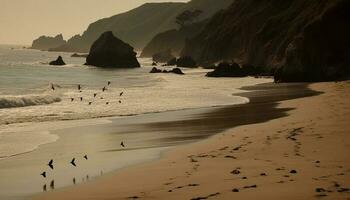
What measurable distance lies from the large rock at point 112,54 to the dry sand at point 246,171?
9750 centimetres

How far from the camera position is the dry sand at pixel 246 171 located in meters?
9.09

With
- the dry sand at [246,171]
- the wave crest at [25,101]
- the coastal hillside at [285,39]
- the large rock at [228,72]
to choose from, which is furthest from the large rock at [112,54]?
the dry sand at [246,171]

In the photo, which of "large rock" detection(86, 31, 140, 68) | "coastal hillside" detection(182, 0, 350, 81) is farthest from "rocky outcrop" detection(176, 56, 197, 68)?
"large rock" detection(86, 31, 140, 68)

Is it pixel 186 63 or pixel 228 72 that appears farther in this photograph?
pixel 186 63

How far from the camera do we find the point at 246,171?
10.8m

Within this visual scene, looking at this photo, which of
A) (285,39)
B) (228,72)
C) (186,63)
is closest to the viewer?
(285,39)

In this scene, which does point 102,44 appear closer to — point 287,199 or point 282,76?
point 282,76

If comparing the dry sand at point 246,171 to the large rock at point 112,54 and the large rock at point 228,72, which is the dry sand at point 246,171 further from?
the large rock at point 112,54

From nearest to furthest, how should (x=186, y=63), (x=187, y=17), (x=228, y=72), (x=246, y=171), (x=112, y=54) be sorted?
(x=246, y=171), (x=228, y=72), (x=186, y=63), (x=112, y=54), (x=187, y=17)

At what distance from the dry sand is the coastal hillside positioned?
104ft

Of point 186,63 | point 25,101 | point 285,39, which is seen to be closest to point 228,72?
point 285,39

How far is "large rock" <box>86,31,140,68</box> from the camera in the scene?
369ft

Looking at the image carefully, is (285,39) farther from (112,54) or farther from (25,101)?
(112,54)

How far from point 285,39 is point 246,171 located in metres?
54.7
